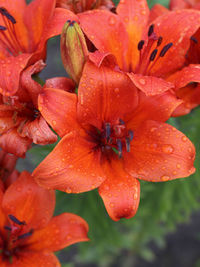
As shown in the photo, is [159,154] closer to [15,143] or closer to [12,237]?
[15,143]

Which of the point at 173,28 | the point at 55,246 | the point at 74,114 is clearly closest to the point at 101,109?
the point at 74,114

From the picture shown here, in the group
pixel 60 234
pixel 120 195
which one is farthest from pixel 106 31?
pixel 60 234

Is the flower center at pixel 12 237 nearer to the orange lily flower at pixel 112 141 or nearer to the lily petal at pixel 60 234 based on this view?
the lily petal at pixel 60 234

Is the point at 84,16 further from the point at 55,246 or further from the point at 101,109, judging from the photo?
the point at 55,246

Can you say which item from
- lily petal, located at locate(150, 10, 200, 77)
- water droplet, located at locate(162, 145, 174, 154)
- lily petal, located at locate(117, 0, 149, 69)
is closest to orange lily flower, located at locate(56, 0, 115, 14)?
lily petal, located at locate(117, 0, 149, 69)

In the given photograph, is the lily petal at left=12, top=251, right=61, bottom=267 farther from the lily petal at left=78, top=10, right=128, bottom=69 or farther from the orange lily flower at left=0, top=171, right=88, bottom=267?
the lily petal at left=78, top=10, right=128, bottom=69

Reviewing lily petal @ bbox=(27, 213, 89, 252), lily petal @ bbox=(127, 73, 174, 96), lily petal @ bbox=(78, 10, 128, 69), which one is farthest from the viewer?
lily petal @ bbox=(27, 213, 89, 252)

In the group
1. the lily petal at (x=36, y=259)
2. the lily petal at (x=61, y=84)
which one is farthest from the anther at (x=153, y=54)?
the lily petal at (x=36, y=259)
